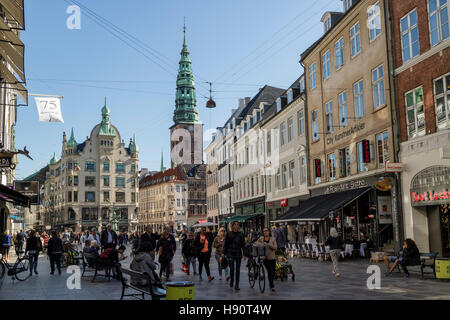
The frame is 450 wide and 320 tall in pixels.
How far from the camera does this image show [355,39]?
1018 inches

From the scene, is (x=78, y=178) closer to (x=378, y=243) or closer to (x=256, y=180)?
(x=256, y=180)

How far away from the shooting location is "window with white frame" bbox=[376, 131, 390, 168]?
22612 millimetres

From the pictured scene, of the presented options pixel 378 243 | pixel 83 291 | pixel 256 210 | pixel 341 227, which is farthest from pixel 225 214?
pixel 83 291

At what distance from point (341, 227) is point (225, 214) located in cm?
3366

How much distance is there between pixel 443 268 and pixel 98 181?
8975cm

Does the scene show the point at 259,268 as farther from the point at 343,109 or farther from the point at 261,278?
the point at 343,109

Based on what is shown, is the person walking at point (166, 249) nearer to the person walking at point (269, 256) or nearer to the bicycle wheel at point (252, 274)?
the bicycle wheel at point (252, 274)

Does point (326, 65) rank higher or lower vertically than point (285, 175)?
higher

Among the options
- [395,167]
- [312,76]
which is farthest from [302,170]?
[395,167]

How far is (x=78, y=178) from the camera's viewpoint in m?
97.6

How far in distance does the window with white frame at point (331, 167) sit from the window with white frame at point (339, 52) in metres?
5.20

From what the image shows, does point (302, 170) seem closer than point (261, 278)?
No

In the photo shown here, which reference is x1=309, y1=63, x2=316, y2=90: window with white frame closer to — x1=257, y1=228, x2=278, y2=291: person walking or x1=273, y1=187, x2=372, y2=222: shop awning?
x1=273, y1=187, x2=372, y2=222: shop awning
